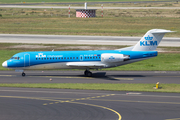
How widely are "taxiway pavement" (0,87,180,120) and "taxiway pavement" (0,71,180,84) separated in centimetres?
737

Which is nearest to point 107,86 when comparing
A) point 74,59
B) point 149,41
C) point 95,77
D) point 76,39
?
point 95,77

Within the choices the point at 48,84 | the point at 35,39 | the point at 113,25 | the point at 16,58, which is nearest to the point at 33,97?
the point at 48,84

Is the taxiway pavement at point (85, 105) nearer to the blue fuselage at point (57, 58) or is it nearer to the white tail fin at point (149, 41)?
the blue fuselage at point (57, 58)

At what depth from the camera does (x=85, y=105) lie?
28719 millimetres

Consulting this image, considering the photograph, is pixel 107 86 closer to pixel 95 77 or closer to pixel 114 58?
pixel 95 77

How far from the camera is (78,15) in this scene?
12494 cm

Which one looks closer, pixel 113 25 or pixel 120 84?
pixel 120 84

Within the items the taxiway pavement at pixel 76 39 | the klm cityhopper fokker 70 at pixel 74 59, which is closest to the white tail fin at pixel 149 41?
the klm cityhopper fokker 70 at pixel 74 59

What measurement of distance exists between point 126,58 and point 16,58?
16.6 meters

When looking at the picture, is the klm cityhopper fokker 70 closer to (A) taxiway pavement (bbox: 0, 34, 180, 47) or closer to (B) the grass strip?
(B) the grass strip

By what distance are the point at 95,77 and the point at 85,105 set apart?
1753 centimetres

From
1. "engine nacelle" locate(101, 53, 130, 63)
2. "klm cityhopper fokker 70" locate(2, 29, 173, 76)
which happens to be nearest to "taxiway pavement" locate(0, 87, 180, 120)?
"klm cityhopper fokker 70" locate(2, 29, 173, 76)

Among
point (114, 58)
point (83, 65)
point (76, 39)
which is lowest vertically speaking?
point (83, 65)

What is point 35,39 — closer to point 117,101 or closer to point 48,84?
point 48,84
